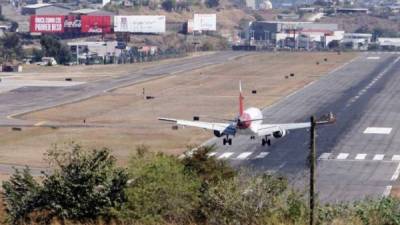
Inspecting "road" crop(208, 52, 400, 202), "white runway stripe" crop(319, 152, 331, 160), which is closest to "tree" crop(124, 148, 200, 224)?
"road" crop(208, 52, 400, 202)

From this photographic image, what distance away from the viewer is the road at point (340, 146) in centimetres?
6944

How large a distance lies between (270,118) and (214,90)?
3732 centimetres

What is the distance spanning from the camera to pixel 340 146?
87.1 metres

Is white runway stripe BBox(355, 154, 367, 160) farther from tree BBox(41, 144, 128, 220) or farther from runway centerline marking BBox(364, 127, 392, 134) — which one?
tree BBox(41, 144, 128, 220)

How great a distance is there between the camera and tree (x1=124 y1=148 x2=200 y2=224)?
38094mm

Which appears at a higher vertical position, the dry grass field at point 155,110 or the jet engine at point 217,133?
the jet engine at point 217,133

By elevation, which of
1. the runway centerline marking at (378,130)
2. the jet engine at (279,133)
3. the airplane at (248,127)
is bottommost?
the runway centerline marking at (378,130)

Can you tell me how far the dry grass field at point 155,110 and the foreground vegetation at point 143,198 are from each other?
3779 cm

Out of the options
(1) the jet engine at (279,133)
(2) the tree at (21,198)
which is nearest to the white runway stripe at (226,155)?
(1) the jet engine at (279,133)

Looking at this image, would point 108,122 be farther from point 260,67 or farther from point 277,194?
point 260,67

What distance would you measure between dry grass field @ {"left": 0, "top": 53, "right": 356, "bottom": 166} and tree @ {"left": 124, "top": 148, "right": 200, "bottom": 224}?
37.7m

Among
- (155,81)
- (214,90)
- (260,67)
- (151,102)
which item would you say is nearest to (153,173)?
(151,102)

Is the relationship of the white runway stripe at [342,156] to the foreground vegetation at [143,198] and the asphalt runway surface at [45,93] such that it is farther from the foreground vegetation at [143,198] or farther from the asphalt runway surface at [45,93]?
the foreground vegetation at [143,198]

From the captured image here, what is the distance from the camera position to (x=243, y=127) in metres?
84.3
